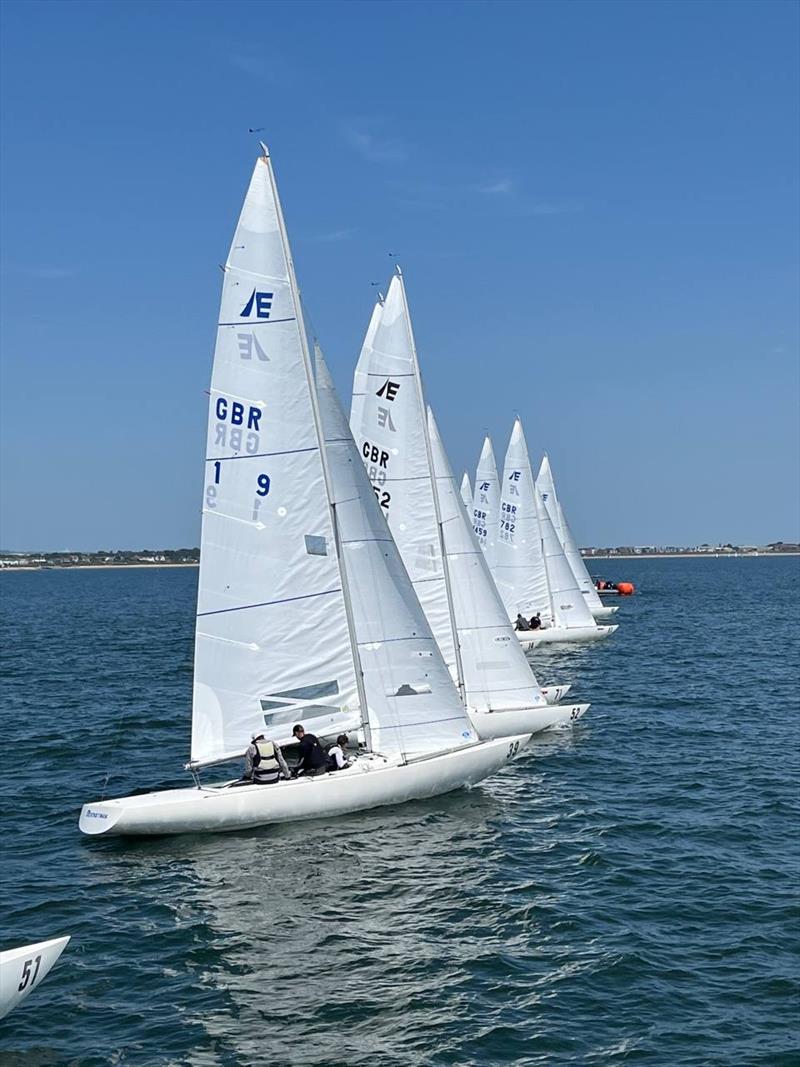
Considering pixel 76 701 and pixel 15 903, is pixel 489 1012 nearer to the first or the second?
pixel 15 903

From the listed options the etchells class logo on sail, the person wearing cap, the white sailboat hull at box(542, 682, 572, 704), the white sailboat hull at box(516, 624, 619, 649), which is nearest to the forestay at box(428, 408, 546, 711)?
the white sailboat hull at box(542, 682, 572, 704)

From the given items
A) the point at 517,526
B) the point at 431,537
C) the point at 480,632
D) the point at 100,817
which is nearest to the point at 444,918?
the point at 100,817

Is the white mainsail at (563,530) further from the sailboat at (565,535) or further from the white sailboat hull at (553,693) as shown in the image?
the white sailboat hull at (553,693)

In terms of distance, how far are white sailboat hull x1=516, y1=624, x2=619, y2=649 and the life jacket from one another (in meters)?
31.2

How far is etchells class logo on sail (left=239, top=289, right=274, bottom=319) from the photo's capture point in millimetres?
19484

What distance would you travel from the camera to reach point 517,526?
4978cm

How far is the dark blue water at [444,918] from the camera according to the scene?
1191 centimetres

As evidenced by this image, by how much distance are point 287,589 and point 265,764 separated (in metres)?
3.18

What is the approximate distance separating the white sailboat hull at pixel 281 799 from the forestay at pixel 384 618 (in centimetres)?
64

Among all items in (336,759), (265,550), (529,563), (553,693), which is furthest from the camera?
(529,563)

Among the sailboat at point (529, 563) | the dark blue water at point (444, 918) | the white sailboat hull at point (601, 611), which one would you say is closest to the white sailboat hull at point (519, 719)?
the dark blue water at point (444, 918)

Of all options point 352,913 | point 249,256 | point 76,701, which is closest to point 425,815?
point 352,913

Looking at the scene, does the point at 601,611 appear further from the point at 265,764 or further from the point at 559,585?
the point at 265,764

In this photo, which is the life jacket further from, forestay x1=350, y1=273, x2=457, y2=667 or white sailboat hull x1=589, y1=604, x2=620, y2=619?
white sailboat hull x1=589, y1=604, x2=620, y2=619
